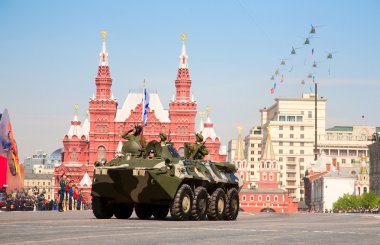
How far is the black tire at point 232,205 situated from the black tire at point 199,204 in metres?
2.04

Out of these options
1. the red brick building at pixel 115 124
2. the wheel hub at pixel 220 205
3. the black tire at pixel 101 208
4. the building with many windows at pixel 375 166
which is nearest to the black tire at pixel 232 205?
the wheel hub at pixel 220 205

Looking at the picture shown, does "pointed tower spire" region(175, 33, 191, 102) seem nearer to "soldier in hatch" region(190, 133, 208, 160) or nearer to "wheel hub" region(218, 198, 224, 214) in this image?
"soldier in hatch" region(190, 133, 208, 160)

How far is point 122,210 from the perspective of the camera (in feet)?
97.1

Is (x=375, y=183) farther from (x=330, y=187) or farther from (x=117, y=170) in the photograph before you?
(x=117, y=170)

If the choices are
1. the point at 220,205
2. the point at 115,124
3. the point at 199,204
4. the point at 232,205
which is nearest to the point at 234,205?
the point at 232,205

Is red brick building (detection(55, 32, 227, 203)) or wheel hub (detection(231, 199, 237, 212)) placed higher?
red brick building (detection(55, 32, 227, 203))

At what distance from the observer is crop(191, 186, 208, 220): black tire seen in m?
27.8

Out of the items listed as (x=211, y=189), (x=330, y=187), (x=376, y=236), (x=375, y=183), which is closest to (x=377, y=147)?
(x=375, y=183)

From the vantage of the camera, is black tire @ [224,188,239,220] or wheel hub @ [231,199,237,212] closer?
black tire @ [224,188,239,220]

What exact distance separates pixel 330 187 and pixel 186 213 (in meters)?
168

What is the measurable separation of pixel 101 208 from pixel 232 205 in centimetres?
485

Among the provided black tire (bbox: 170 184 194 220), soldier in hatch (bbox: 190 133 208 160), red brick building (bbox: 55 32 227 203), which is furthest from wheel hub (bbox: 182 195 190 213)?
red brick building (bbox: 55 32 227 203)

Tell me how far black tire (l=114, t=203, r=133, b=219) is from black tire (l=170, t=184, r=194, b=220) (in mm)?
2728

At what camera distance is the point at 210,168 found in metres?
30.2
